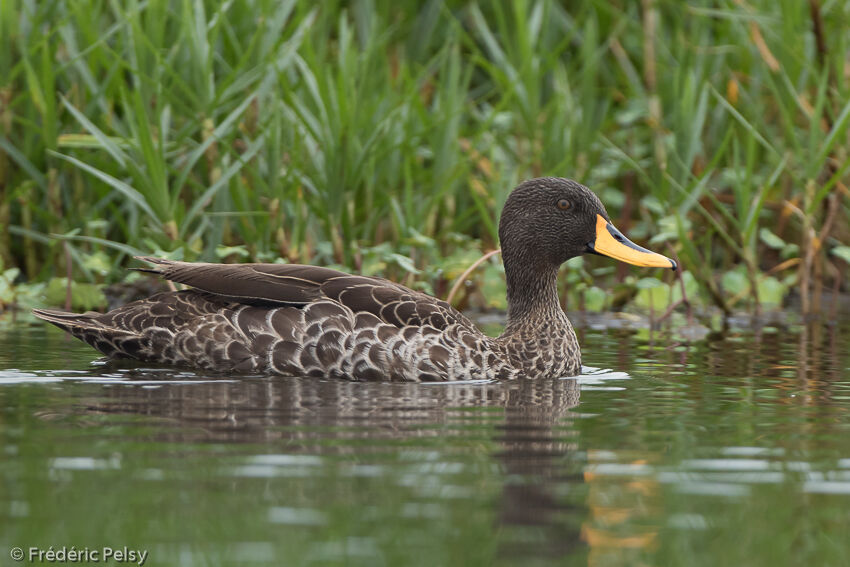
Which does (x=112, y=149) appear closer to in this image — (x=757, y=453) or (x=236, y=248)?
(x=236, y=248)

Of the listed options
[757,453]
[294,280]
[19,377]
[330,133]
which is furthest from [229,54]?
[757,453]

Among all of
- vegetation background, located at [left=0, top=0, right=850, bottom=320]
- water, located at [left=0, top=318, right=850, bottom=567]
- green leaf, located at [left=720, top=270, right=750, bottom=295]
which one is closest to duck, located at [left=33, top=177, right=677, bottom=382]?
water, located at [left=0, top=318, right=850, bottom=567]

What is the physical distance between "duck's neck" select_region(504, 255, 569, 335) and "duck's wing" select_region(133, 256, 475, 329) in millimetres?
428

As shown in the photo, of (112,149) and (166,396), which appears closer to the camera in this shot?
(166,396)

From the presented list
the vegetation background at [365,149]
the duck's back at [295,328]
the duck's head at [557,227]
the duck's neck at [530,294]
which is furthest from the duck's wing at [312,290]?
the vegetation background at [365,149]

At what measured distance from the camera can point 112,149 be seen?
877 cm

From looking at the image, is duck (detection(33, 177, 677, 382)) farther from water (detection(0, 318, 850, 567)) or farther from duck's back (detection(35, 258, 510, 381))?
water (detection(0, 318, 850, 567))

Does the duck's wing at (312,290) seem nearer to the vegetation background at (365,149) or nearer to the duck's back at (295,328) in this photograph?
the duck's back at (295,328)

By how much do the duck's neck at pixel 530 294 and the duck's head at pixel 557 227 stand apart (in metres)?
0.03

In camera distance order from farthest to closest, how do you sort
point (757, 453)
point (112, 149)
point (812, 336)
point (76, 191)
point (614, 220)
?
point (614, 220) < point (76, 191) < point (812, 336) < point (112, 149) < point (757, 453)

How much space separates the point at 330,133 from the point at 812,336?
3436mm

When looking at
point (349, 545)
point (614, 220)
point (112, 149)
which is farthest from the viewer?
point (614, 220)

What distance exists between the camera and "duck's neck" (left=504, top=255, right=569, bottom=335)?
26.2ft

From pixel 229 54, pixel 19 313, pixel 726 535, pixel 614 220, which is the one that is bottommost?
pixel 726 535
